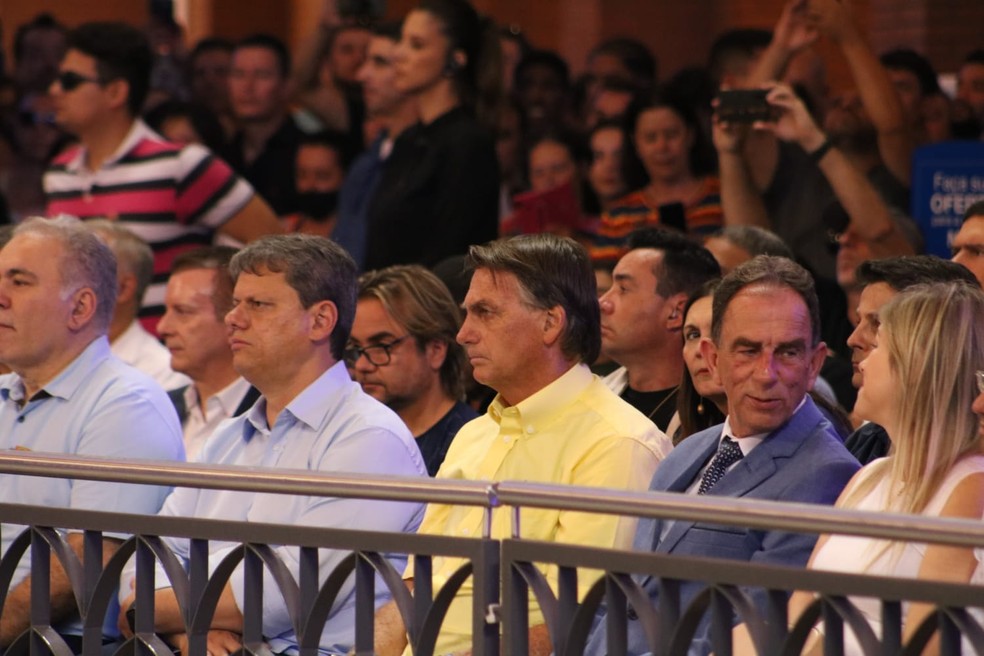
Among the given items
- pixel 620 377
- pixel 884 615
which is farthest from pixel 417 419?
pixel 884 615

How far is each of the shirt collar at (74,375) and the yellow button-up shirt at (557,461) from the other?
1.18 metres

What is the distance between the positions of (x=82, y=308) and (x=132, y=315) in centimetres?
124

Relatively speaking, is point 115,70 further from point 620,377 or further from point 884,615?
point 884,615

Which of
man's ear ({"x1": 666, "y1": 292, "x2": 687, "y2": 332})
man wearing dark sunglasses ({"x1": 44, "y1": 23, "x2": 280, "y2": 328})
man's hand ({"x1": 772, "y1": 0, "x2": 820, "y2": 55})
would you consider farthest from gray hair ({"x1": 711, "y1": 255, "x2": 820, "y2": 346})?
man wearing dark sunglasses ({"x1": 44, "y1": 23, "x2": 280, "y2": 328})

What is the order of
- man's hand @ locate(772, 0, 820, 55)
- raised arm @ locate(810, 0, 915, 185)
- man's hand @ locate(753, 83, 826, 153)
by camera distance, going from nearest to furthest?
man's hand @ locate(753, 83, 826, 153) < raised arm @ locate(810, 0, 915, 185) < man's hand @ locate(772, 0, 820, 55)

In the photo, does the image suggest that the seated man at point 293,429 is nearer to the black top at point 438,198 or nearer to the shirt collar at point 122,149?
the black top at point 438,198

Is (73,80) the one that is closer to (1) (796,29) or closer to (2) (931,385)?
(1) (796,29)

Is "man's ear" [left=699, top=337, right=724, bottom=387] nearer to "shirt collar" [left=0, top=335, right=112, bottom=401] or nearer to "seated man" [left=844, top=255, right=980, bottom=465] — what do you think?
"seated man" [left=844, top=255, right=980, bottom=465]

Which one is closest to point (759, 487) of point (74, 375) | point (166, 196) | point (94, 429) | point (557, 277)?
point (557, 277)

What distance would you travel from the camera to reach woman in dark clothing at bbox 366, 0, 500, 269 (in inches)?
232

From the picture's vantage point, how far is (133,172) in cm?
641

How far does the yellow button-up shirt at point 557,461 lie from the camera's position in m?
3.68

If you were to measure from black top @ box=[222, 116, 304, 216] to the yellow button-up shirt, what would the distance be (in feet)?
14.3

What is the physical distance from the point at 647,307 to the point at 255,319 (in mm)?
1199
